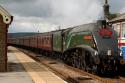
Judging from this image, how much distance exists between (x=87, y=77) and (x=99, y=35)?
235 cm

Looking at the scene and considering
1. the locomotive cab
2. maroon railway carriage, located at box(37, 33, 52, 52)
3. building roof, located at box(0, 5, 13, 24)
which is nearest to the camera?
building roof, located at box(0, 5, 13, 24)

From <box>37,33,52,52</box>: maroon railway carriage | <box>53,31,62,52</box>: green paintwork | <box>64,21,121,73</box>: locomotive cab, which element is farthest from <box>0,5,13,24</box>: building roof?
<box>37,33,52,52</box>: maroon railway carriage

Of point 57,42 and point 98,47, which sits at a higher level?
point 57,42

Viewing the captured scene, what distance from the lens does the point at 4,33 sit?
21047 millimetres

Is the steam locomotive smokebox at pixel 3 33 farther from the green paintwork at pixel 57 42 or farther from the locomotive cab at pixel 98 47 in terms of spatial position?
the green paintwork at pixel 57 42

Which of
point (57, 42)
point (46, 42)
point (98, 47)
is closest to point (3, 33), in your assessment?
point (98, 47)

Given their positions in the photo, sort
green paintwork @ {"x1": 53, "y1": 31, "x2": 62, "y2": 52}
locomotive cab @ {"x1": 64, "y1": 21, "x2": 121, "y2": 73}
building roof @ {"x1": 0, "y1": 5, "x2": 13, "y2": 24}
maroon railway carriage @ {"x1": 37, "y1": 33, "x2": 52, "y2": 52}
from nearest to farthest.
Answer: building roof @ {"x1": 0, "y1": 5, "x2": 13, "y2": 24} → locomotive cab @ {"x1": 64, "y1": 21, "x2": 121, "y2": 73} → green paintwork @ {"x1": 53, "y1": 31, "x2": 62, "y2": 52} → maroon railway carriage @ {"x1": 37, "y1": 33, "x2": 52, "y2": 52}

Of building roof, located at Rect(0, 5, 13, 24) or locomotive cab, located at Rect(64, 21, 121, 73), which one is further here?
locomotive cab, located at Rect(64, 21, 121, 73)

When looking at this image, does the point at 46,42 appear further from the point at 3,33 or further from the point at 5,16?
the point at 5,16

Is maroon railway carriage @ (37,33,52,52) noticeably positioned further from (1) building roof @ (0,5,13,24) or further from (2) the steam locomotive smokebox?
(1) building roof @ (0,5,13,24)

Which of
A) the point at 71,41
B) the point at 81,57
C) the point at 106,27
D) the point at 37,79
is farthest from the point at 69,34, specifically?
the point at 37,79

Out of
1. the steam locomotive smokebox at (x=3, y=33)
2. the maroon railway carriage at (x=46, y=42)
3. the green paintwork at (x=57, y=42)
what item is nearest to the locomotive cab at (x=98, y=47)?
the steam locomotive smokebox at (x=3, y=33)

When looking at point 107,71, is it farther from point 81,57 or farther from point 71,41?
point 71,41

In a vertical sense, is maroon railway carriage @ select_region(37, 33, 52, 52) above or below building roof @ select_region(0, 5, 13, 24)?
below
